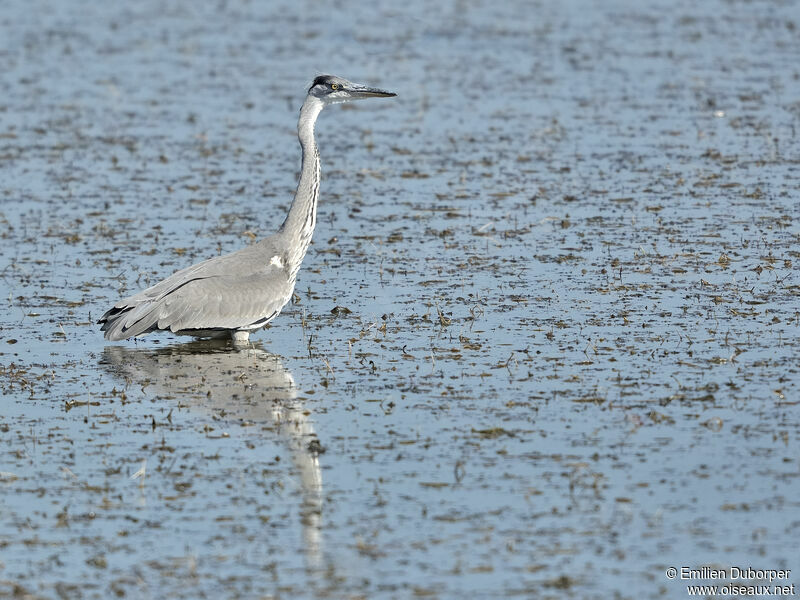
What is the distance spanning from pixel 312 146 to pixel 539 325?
256 cm

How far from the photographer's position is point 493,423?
30.7 feet

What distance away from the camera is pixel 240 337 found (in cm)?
1184

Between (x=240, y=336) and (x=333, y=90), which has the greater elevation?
(x=333, y=90)

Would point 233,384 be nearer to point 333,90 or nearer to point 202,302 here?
point 202,302

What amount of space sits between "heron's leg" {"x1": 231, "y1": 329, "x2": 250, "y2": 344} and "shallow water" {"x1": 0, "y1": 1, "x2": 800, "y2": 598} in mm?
200

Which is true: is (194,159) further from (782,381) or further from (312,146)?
(782,381)

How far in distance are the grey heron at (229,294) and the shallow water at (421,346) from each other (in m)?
0.27

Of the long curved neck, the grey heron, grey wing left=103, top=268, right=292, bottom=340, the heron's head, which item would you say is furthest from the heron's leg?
the heron's head

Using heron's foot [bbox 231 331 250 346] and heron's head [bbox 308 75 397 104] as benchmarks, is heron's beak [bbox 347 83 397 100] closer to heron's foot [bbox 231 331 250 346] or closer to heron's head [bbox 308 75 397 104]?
heron's head [bbox 308 75 397 104]

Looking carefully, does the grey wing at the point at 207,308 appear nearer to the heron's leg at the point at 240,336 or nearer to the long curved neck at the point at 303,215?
the heron's leg at the point at 240,336

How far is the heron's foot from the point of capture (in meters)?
→ 11.8

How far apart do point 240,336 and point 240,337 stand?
12 mm

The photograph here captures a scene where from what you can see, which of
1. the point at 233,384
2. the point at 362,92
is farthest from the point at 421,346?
the point at 362,92

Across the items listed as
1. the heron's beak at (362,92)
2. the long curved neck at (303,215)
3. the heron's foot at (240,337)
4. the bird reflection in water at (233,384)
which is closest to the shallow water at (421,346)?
the bird reflection in water at (233,384)
